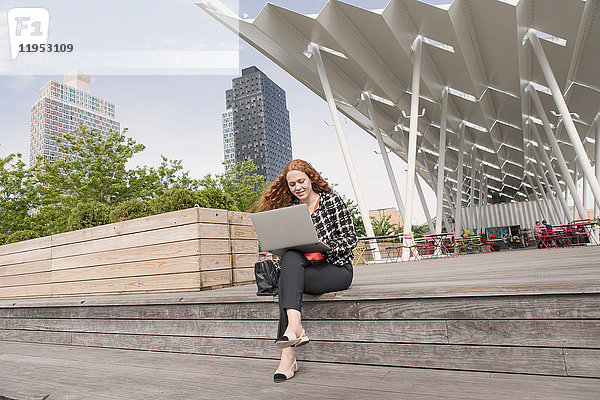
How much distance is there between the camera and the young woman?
7.64 ft

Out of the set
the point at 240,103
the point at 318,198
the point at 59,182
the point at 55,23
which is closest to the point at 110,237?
the point at 318,198

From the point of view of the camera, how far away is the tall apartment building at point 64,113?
41.3 m

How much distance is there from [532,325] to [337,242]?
4.18 feet

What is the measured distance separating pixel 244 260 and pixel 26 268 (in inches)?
153

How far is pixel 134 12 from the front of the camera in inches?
505

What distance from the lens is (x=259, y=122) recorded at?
→ 9350cm

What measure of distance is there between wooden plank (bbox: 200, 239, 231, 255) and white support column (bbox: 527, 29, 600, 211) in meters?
11.9

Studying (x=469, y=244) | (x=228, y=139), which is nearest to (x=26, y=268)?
(x=469, y=244)

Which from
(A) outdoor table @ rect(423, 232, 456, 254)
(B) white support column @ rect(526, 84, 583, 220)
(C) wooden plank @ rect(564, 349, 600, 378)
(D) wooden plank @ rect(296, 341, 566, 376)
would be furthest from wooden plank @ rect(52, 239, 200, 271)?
(B) white support column @ rect(526, 84, 583, 220)

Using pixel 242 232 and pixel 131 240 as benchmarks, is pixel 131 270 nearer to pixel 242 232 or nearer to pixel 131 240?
pixel 131 240

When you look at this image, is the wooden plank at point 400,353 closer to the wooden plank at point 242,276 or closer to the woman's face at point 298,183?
the woman's face at point 298,183

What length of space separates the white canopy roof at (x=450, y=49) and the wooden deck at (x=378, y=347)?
37.5 feet

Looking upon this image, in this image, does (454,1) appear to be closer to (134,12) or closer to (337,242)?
(134,12)

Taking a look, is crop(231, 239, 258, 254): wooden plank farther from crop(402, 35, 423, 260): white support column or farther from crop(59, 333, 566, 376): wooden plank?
crop(402, 35, 423, 260): white support column
